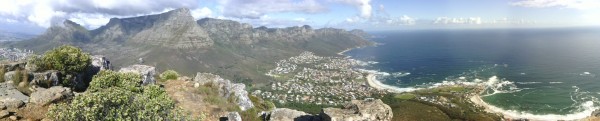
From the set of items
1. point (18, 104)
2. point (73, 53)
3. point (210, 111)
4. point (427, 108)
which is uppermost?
point (73, 53)

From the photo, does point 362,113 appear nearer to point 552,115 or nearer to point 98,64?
point 98,64

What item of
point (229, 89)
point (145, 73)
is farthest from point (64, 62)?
point (229, 89)

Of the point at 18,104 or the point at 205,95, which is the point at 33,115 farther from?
the point at 205,95

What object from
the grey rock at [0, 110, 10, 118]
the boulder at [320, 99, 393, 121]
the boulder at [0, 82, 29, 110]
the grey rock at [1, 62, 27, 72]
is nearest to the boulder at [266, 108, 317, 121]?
the boulder at [320, 99, 393, 121]

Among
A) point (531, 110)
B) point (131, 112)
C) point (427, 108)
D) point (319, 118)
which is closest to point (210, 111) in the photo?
point (319, 118)

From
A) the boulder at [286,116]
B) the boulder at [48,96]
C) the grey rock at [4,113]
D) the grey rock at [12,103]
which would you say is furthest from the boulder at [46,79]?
the boulder at [286,116]

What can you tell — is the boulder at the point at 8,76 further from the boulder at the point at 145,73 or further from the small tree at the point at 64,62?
the boulder at the point at 145,73
